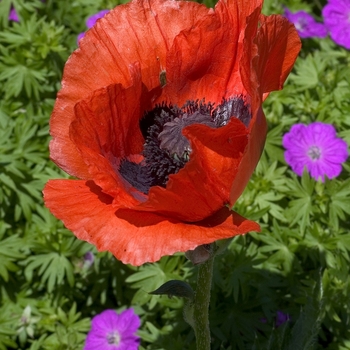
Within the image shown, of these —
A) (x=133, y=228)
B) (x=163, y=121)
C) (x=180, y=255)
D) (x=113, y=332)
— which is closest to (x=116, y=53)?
(x=163, y=121)

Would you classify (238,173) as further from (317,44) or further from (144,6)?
(317,44)

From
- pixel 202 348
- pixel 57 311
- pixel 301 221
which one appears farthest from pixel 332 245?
pixel 57 311

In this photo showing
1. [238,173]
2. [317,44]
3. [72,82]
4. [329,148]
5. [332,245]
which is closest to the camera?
[238,173]

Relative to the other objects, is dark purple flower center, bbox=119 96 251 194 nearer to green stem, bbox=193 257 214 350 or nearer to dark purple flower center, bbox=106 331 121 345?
green stem, bbox=193 257 214 350

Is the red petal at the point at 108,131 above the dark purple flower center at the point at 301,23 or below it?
above

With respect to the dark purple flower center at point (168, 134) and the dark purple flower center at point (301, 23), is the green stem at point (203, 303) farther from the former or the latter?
the dark purple flower center at point (301, 23)

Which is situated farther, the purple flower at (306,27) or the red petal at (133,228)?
the purple flower at (306,27)

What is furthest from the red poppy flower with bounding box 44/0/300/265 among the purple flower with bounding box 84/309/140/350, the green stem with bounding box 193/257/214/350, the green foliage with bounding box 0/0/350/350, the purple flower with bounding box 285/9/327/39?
the purple flower with bounding box 285/9/327/39

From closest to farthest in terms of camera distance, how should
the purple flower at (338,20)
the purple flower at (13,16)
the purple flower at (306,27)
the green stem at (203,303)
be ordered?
the green stem at (203,303)
the purple flower at (338,20)
the purple flower at (306,27)
the purple flower at (13,16)

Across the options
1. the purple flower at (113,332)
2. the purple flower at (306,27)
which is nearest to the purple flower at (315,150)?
the purple flower at (306,27)
